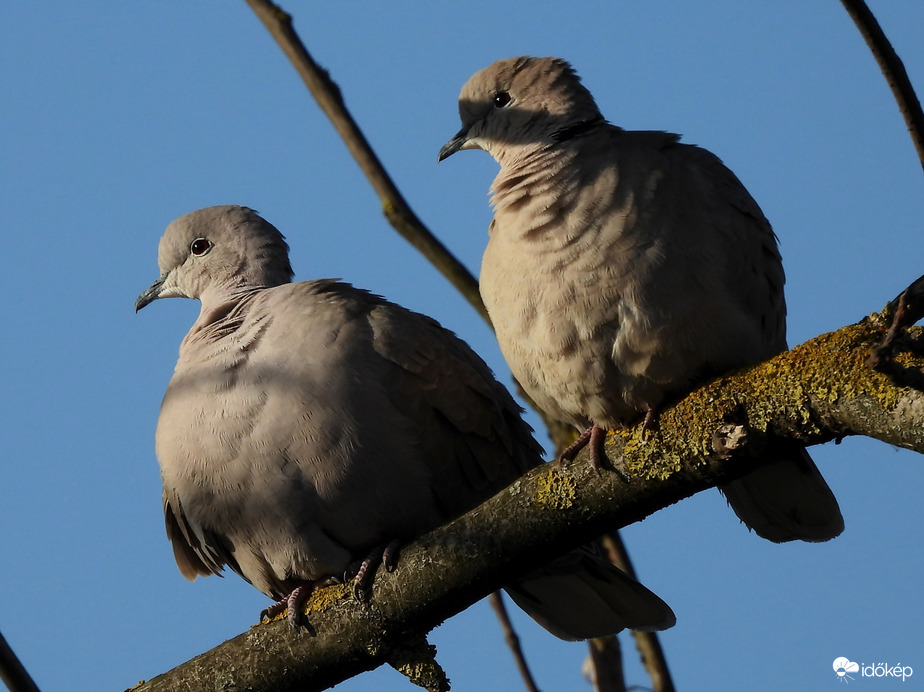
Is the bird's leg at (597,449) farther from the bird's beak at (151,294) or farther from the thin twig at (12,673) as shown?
the bird's beak at (151,294)

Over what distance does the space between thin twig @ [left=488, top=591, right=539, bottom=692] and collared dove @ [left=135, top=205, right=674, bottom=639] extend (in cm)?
10

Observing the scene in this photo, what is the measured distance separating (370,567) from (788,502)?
1408mm

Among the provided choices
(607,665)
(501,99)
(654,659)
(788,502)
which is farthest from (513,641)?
(501,99)

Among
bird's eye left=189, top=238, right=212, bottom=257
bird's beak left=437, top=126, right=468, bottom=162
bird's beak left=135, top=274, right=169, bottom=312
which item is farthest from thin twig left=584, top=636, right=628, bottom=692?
bird's beak left=135, top=274, right=169, bottom=312

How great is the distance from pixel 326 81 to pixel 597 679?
2.59 meters

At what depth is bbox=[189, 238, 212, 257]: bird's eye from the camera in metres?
5.85

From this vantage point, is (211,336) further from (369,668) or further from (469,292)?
(369,668)

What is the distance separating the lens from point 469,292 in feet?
16.0

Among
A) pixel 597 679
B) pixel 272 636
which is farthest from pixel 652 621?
pixel 272 636

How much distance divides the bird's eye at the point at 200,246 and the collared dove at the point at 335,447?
984 mm

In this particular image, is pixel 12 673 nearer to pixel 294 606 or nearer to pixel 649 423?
pixel 294 606

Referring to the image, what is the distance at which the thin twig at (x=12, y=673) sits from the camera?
3.20 meters

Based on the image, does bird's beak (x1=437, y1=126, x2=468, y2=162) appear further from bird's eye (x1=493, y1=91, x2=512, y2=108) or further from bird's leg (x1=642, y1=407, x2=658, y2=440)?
bird's leg (x1=642, y1=407, x2=658, y2=440)

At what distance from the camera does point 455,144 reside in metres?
5.06
